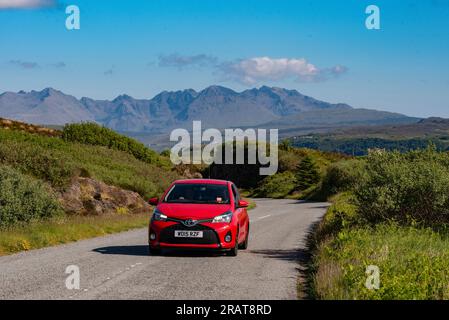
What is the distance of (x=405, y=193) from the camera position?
1602cm

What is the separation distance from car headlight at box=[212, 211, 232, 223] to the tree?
51248 mm

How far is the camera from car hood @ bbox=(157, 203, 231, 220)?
13.6 metres

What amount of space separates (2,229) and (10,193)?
1.80 meters

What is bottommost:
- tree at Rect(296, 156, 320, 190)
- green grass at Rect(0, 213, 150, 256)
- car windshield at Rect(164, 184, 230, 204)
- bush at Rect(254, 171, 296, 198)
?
bush at Rect(254, 171, 296, 198)

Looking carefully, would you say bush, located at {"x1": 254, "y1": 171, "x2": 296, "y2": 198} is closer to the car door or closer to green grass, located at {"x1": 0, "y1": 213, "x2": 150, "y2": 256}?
green grass, located at {"x1": 0, "y1": 213, "x2": 150, "y2": 256}

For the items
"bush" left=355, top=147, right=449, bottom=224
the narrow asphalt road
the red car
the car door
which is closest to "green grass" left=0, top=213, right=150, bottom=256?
the narrow asphalt road

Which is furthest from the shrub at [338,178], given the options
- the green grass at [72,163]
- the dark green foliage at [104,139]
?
the green grass at [72,163]

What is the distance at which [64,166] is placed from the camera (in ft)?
87.4

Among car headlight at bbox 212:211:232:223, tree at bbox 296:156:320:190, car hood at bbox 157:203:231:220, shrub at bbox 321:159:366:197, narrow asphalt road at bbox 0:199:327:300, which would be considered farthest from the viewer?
tree at bbox 296:156:320:190

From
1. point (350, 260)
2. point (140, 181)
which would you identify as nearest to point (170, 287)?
point (350, 260)

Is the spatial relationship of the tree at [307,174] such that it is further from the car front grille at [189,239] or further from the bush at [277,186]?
the car front grille at [189,239]

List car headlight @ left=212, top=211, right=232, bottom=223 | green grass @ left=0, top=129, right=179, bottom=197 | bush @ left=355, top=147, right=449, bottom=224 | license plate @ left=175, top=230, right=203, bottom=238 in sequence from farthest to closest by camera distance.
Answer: green grass @ left=0, top=129, right=179, bottom=197 < bush @ left=355, top=147, right=449, bottom=224 < car headlight @ left=212, top=211, right=232, bottom=223 < license plate @ left=175, top=230, right=203, bottom=238

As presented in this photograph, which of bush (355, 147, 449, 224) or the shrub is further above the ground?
bush (355, 147, 449, 224)

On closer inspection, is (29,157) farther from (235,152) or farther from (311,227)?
(235,152)
